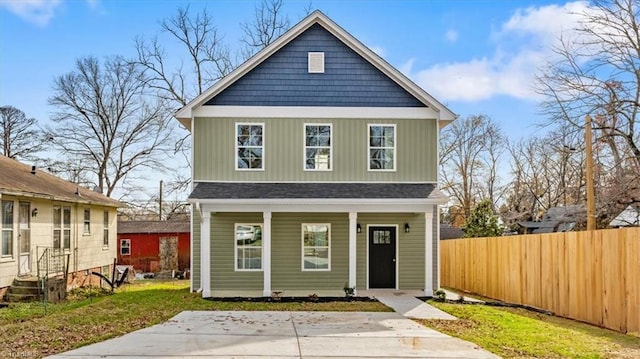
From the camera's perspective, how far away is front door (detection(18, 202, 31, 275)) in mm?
14906

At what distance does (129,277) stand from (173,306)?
47.3ft

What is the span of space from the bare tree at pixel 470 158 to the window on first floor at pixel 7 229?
3153 cm

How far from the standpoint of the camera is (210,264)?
1573 centimetres

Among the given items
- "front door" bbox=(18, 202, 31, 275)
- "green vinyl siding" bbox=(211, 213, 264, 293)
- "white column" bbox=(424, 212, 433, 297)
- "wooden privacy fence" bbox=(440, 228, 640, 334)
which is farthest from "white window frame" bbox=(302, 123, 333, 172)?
"front door" bbox=(18, 202, 31, 275)

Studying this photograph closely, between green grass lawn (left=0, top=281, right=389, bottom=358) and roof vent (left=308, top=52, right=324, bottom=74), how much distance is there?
676 centimetres

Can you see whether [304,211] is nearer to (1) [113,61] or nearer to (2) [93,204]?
(2) [93,204]

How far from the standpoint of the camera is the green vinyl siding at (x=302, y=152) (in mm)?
16125

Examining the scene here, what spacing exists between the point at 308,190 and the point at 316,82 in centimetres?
326

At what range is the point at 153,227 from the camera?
32.2m

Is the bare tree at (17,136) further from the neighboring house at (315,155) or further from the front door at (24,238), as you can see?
the neighboring house at (315,155)

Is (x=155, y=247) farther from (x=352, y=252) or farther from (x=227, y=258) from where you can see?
(x=352, y=252)

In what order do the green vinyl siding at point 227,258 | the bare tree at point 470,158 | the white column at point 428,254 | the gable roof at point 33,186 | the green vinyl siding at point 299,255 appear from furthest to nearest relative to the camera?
the bare tree at point 470,158 < the green vinyl siding at point 299,255 < the green vinyl siding at point 227,258 < the white column at point 428,254 < the gable roof at point 33,186

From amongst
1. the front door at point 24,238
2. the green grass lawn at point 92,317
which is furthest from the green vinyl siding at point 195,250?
the front door at point 24,238

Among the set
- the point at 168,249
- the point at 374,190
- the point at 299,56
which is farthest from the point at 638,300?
the point at 168,249
